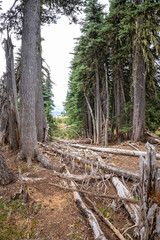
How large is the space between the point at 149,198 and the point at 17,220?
222cm

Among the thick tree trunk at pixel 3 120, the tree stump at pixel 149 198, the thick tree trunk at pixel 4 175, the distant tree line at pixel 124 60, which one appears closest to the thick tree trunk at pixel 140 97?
the distant tree line at pixel 124 60

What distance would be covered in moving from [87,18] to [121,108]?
7.96 m

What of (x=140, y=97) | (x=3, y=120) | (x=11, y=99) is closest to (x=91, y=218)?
(x=11, y=99)

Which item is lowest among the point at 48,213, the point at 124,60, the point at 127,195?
the point at 48,213

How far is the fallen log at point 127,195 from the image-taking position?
2366 millimetres

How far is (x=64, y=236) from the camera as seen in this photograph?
2168 mm

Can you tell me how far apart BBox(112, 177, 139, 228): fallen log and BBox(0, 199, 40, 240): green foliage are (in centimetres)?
164

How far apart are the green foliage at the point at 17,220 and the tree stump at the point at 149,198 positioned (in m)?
1.63

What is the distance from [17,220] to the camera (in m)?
2.43

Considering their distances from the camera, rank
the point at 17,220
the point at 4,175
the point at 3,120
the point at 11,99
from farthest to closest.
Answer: the point at 3,120 < the point at 11,99 < the point at 4,175 < the point at 17,220

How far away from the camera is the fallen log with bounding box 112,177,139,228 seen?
2.37 metres

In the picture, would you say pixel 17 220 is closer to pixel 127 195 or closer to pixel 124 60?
pixel 127 195

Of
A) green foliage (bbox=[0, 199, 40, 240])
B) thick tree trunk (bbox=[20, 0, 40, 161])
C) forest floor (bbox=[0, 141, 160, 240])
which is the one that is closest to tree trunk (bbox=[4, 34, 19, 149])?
thick tree trunk (bbox=[20, 0, 40, 161])

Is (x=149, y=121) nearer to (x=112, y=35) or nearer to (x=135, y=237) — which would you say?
(x=112, y=35)
